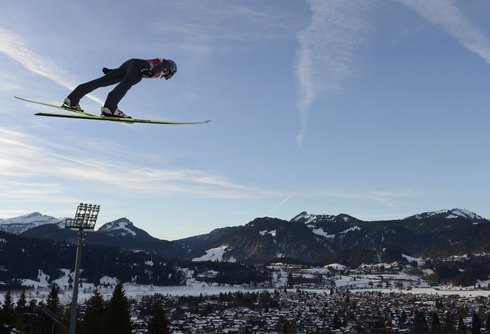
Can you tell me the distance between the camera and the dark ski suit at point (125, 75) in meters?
10.2

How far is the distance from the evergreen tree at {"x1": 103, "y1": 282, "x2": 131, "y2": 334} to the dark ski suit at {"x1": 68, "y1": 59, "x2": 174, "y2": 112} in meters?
34.6

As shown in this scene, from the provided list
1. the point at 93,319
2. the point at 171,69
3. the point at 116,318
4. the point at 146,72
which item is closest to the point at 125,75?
the point at 146,72

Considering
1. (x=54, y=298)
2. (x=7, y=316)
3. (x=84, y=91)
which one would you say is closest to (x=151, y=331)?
(x=7, y=316)

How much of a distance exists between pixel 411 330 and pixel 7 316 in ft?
554

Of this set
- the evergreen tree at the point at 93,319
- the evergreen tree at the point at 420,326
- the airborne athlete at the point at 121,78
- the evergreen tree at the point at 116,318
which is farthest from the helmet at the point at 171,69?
the evergreen tree at the point at 420,326

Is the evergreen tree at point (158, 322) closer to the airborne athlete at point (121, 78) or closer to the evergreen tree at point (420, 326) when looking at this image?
the airborne athlete at point (121, 78)

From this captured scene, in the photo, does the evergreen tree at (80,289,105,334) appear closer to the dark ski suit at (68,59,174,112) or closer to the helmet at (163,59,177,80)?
the dark ski suit at (68,59,174,112)

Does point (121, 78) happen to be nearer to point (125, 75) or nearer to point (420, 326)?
point (125, 75)

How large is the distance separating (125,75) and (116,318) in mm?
35837

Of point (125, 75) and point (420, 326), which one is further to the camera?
point (420, 326)

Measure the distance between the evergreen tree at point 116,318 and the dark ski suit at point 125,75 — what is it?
114 ft

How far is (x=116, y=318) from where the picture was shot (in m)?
41.3

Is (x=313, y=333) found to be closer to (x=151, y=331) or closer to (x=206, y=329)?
(x=206, y=329)

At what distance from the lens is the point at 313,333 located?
6614 inches
